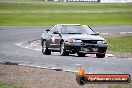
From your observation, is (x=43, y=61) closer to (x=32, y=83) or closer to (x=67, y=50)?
(x=67, y=50)

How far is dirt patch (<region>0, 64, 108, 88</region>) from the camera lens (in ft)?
46.1

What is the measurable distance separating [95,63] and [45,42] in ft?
18.7

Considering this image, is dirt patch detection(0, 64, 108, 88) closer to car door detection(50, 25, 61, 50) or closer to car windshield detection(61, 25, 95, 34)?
car door detection(50, 25, 61, 50)

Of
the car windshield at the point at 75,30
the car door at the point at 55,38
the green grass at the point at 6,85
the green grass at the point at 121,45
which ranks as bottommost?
the green grass at the point at 121,45

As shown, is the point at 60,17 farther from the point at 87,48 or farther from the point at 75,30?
the point at 87,48

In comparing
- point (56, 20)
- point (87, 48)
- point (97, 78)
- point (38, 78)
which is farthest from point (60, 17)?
point (97, 78)

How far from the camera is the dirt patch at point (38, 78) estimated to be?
14055 mm

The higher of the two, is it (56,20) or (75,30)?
(75,30)

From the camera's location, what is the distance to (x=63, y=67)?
1836cm

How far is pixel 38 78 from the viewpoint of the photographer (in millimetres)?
15531

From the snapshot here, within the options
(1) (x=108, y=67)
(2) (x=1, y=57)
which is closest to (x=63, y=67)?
(1) (x=108, y=67)

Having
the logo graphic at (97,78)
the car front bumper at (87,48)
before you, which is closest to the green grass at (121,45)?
the car front bumper at (87,48)

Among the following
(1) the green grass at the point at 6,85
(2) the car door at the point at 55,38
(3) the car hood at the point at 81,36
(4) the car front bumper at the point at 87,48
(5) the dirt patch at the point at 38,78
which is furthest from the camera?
(2) the car door at the point at 55,38

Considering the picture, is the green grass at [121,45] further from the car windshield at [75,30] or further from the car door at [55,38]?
the car door at [55,38]
